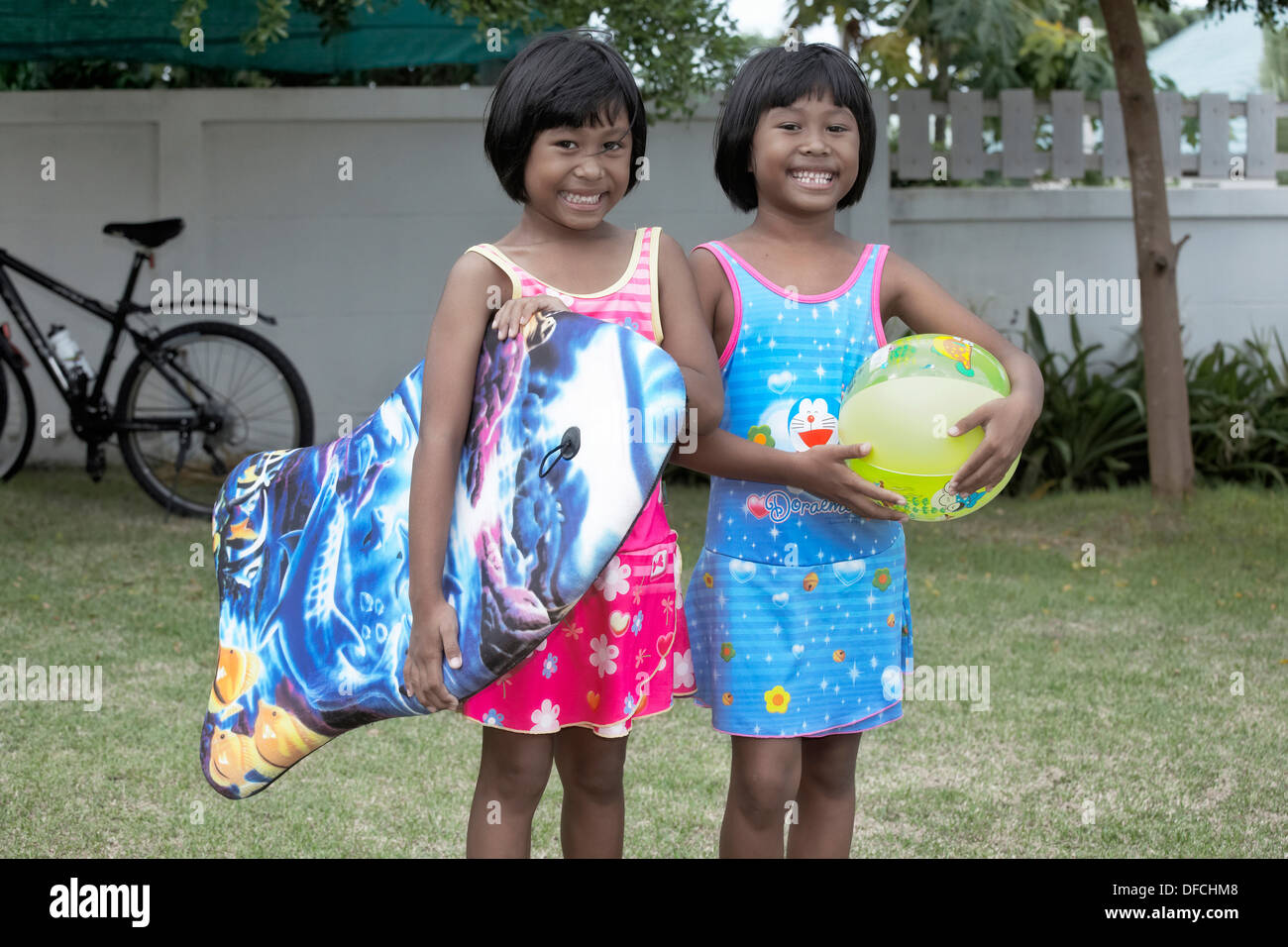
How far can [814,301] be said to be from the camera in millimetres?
2127

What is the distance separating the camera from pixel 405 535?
6.40 feet

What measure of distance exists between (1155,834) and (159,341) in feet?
14.2

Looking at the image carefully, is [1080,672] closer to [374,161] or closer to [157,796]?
A: [157,796]

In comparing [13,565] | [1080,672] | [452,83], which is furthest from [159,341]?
[1080,672]

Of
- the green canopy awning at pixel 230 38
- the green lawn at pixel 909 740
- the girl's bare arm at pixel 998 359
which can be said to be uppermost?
the green canopy awning at pixel 230 38

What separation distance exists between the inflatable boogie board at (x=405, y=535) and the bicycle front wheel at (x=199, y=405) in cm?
362

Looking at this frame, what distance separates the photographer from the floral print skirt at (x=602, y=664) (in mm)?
1926

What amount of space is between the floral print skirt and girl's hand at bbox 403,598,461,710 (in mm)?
59

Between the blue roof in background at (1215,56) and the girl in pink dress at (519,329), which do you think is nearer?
the girl in pink dress at (519,329)

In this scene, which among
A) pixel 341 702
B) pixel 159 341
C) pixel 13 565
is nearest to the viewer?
pixel 341 702

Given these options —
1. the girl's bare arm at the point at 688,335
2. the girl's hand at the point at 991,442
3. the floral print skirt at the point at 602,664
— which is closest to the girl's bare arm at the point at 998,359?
the girl's hand at the point at 991,442

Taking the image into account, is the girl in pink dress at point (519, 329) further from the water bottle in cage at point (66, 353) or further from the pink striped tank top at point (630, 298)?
the water bottle in cage at point (66, 353)

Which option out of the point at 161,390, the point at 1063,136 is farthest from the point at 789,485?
the point at 1063,136

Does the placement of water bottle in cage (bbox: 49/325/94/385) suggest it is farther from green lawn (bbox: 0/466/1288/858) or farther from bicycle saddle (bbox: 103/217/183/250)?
green lawn (bbox: 0/466/1288/858)
